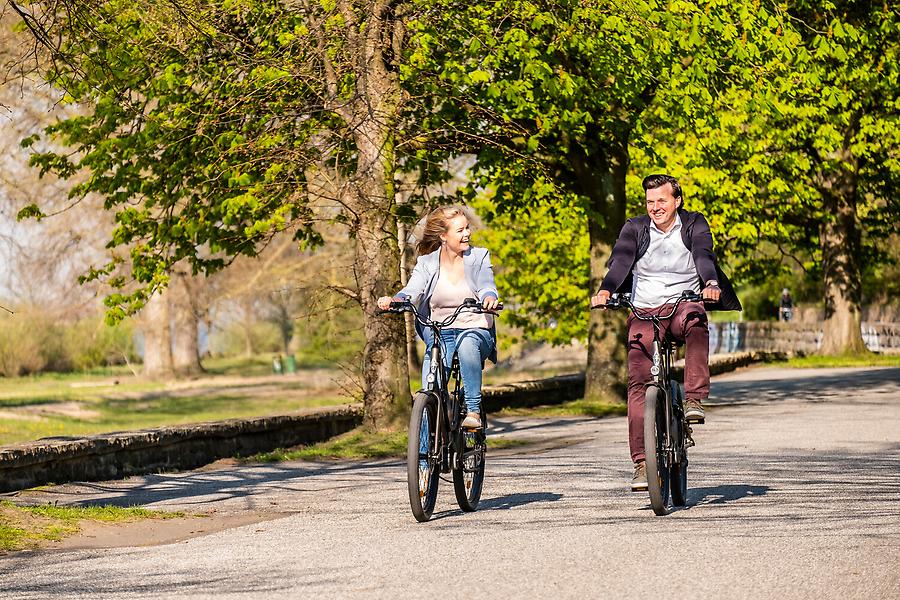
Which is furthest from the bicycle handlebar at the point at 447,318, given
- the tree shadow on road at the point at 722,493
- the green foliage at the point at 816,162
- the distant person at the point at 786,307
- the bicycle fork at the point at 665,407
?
the distant person at the point at 786,307

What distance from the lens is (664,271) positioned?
9219 mm

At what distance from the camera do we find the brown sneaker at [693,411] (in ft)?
29.7

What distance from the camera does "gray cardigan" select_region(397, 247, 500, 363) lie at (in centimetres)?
942

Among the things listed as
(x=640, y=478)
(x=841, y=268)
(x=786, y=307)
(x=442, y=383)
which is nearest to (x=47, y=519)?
(x=442, y=383)

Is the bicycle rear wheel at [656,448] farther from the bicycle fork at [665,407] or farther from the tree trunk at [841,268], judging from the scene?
the tree trunk at [841,268]

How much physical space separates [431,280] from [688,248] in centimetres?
164

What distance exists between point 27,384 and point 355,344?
595 inches

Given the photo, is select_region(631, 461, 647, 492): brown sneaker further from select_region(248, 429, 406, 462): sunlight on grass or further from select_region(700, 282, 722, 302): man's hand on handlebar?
select_region(248, 429, 406, 462): sunlight on grass

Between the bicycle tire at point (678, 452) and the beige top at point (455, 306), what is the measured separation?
1251mm

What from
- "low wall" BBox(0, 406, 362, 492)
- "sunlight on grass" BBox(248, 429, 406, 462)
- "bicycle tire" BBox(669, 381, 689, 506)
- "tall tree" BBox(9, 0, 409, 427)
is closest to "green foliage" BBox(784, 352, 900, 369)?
"low wall" BBox(0, 406, 362, 492)

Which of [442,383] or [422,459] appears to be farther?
[442,383]

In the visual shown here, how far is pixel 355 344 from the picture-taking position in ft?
123

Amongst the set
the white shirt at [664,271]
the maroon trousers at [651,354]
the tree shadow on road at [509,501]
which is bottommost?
the tree shadow on road at [509,501]

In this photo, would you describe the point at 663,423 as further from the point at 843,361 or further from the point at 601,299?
the point at 843,361
